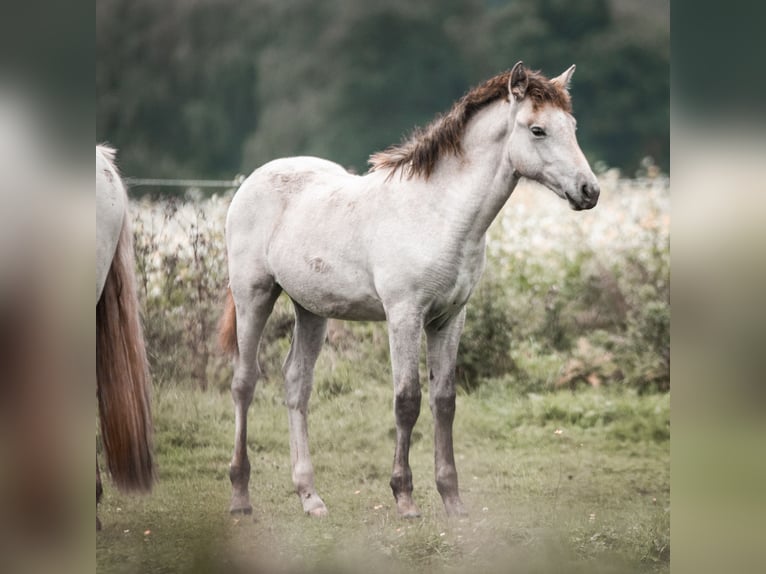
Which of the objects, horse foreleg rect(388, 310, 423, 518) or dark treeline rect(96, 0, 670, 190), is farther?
dark treeline rect(96, 0, 670, 190)

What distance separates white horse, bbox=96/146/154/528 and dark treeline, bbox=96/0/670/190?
1.83 m

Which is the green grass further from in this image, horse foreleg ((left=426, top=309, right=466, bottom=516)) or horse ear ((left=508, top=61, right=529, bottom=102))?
horse ear ((left=508, top=61, right=529, bottom=102))

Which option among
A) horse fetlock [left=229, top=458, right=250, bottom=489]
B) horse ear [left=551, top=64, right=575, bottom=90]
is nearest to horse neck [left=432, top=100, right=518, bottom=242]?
horse ear [left=551, top=64, right=575, bottom=90]

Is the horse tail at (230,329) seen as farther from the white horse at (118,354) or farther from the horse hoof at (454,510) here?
the horse hoof at (454,510)

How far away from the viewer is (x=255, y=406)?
5.84 metres

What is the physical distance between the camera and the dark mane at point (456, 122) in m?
4.04

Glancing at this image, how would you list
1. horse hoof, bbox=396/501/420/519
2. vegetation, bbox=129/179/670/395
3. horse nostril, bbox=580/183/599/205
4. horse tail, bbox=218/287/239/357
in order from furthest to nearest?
vegetation, bbox=129/179/670/395, horse tail, bbox=218/287/239/357, horse hoof, bbox=396/501/420/519, horse nostril, bbox=580/183/599/205

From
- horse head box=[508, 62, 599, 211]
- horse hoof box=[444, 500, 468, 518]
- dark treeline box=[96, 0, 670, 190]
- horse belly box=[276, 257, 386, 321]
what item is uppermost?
dark treeline box=[96, 0, 670, 190]

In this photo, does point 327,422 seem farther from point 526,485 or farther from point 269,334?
point 526,485

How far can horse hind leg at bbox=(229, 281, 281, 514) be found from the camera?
4793 millimetres

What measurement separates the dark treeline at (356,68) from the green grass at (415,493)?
181cm

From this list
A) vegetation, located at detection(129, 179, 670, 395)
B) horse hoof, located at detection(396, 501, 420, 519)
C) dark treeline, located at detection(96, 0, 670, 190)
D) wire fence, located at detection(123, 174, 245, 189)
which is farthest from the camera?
dark treeline, located at detection(96, 0, 670, 190)

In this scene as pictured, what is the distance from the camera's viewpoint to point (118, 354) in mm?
4211

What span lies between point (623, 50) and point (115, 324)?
4180 millimetres
